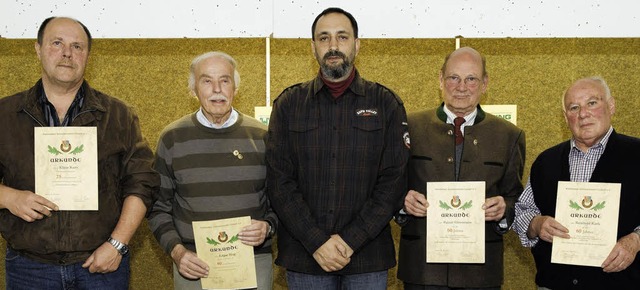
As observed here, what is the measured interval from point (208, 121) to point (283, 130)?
14.7 inches

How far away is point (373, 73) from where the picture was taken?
4441 millimetres

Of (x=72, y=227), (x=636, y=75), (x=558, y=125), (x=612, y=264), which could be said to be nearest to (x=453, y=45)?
(x=558, y=125)

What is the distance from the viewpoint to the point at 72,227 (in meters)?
2.85

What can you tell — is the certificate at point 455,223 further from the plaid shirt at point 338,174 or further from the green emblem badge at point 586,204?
the green emblem badge at point 586,204

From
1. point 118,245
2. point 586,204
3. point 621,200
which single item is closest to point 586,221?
point 586,204

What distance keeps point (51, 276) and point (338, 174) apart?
1358 mm

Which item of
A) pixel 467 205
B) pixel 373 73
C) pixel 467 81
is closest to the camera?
pixel 467 205

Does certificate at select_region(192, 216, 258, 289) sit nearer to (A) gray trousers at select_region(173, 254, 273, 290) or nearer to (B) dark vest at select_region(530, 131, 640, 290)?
(A) gray trousers at select_region(173, 254, 273, 290)

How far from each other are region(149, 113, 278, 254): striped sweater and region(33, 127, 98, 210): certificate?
0.34 meters

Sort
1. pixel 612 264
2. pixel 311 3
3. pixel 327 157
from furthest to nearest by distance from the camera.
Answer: pixel 311 3 < pixel 327 157 < pixel 612 264

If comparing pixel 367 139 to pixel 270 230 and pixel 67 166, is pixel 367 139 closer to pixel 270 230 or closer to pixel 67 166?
pixel 270 230

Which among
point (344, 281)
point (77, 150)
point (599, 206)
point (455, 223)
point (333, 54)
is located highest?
point (333, 54)

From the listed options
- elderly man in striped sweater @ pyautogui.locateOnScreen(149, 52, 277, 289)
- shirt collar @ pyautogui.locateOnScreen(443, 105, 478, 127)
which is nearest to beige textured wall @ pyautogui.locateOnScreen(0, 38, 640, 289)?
shirt collar @ pyautogui.locateOnScreen(443, 105, 478, 127)

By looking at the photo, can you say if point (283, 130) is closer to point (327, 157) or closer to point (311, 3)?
point (327, 157)
